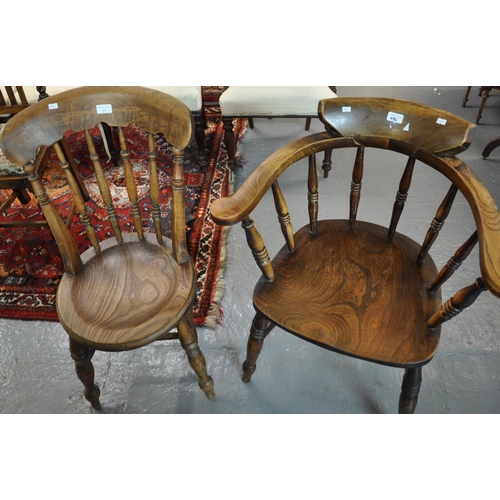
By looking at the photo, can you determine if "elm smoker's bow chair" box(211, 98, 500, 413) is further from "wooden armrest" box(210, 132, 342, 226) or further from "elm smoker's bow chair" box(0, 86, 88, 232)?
"elm smoker's bow chair" box(0, 86, 88, 232)

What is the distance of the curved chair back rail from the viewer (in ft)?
3.52

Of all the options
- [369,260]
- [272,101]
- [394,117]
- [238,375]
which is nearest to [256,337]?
[238,375]

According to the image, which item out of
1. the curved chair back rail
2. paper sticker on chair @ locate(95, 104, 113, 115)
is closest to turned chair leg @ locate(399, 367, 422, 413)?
the curved chair back rail

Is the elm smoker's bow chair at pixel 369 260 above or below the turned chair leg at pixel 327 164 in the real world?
above

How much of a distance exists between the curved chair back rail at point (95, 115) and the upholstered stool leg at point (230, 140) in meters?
1.19

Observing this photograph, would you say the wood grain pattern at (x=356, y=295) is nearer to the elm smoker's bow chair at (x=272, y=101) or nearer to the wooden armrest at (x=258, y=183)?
the wooden armrest at (x=258, y=183)

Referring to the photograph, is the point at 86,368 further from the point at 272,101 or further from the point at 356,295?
the point at 272,101

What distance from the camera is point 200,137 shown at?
7.85 ft

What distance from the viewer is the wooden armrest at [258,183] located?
3.11ft

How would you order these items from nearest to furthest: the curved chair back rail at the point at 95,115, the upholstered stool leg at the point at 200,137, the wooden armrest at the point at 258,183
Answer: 1. the wooden armrest at the point at 258,183
2. the curved chair back rail at the point at 95,115
3. the upholstered stool leg at the point at 200,137

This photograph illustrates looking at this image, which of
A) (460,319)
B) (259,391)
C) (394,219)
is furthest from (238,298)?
(460,319)

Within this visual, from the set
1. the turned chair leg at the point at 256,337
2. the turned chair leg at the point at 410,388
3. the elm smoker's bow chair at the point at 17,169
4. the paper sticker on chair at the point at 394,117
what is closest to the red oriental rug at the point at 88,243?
the elm smoker's bow chair at the point at 17,169

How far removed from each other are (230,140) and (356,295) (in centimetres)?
156

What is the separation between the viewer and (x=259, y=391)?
1506 mm
